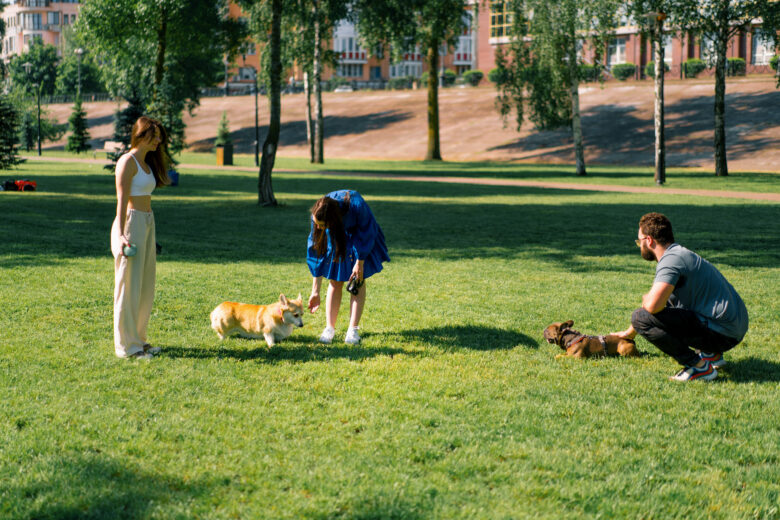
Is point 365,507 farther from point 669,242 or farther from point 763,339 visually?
point 763,339

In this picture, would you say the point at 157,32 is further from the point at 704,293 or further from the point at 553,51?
the point at 704,293

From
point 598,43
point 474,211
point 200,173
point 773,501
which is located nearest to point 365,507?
point 773,501

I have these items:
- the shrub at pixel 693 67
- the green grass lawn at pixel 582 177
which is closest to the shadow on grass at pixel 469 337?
the green grass lawn at pixel 582 177

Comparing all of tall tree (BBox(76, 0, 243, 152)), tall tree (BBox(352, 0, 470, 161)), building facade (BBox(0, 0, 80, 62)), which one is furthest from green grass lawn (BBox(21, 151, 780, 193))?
building facade (BBox(0, 0, 80, 62))

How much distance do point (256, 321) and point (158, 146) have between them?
5.82ft

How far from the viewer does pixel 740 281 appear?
10805 millimetres

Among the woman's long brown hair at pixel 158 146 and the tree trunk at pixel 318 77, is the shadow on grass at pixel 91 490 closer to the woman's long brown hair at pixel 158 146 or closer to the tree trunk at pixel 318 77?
the woman's long brown hair at pixel 158 146

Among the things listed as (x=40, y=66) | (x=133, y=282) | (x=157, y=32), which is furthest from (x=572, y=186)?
(x=40, y=66)

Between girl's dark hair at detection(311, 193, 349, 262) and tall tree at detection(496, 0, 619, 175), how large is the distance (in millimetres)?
27435

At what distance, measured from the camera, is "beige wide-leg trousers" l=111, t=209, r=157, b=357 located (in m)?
6.34

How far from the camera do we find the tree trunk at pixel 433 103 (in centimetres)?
4502

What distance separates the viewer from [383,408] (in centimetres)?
550

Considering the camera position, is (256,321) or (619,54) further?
(619,54)

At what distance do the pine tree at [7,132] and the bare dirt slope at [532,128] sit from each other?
78.7 ft
